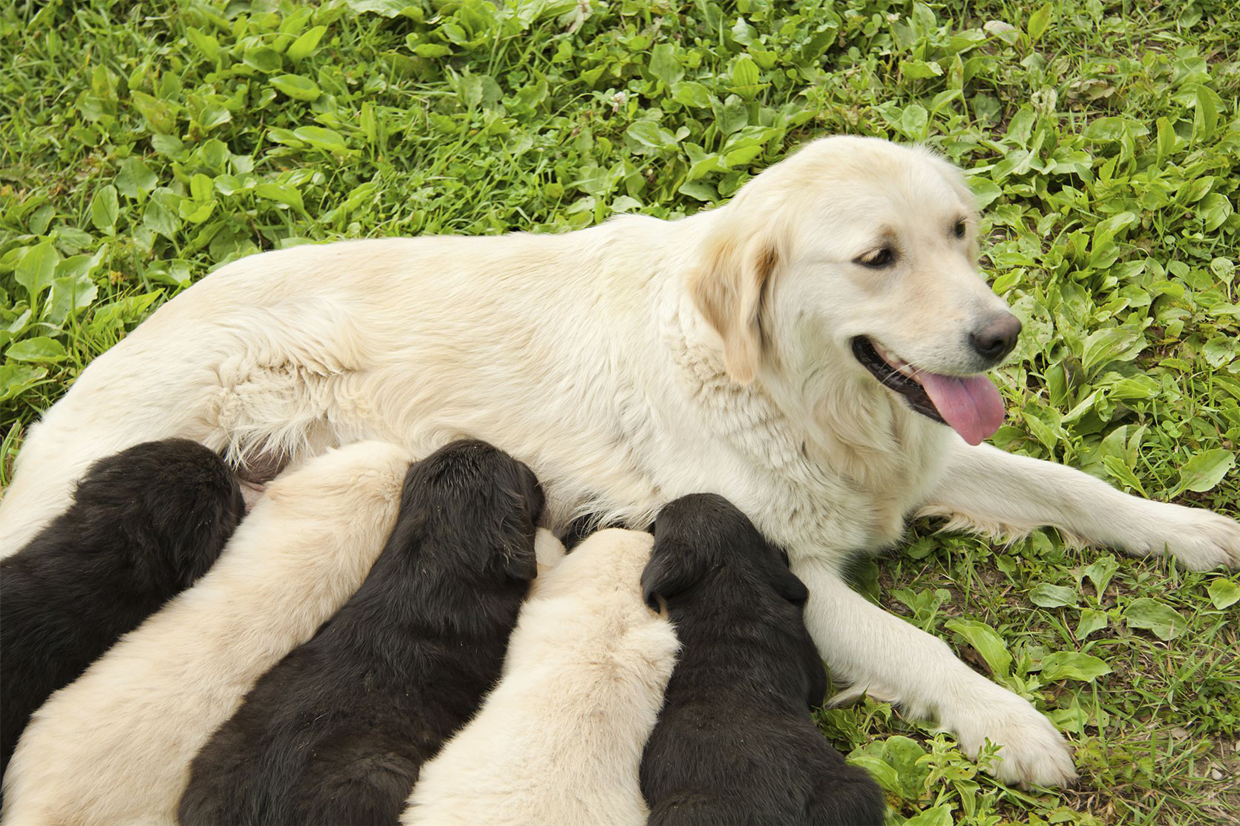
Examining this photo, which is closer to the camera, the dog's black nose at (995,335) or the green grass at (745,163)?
the dog's black nose at (995,335)

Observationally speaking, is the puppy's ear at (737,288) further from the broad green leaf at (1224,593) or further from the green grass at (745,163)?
the broad green leaf at (1224,593)

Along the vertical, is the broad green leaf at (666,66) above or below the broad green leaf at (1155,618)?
above

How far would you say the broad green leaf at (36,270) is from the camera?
507 cm

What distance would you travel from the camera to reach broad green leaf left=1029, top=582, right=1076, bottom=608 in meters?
3.83

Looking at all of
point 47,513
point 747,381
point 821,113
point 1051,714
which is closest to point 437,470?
point 747,381

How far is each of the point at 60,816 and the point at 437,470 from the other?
1.46 m

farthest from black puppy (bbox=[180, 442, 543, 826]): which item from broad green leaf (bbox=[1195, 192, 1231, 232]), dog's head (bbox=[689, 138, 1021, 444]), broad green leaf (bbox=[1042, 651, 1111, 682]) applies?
broad green leaf (bbox=[1195, 192, 1231, 232])

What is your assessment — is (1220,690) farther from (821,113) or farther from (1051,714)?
(821,113)

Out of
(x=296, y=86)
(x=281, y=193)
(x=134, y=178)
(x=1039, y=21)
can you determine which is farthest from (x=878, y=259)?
(x=134, y=178)

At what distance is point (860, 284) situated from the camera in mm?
3402

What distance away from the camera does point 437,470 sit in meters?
3.61

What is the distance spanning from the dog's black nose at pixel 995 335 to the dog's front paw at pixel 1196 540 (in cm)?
117

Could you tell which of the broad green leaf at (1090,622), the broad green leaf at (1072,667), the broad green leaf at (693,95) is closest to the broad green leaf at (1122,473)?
the broad green leaf at (1090,622)

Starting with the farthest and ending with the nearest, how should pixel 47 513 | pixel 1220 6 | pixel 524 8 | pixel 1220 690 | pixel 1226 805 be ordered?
pixel 524 8
pixel 1220 6
pixel 47 513
pixel 1220 690
pixel 1226 805
